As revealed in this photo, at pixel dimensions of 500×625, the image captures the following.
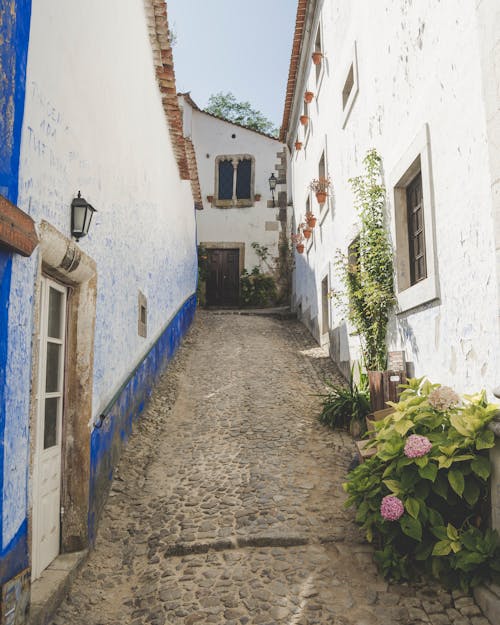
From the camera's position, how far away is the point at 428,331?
169 inches

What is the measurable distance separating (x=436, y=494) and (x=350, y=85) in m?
6.14

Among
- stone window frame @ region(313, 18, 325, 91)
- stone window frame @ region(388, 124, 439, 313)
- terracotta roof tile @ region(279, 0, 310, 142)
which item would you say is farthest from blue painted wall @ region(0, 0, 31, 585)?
terracotta roof tile @ region(279, 0, 310, 142)

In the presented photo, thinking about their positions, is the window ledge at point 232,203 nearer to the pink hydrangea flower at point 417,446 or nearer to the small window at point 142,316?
the small window at point 142,316

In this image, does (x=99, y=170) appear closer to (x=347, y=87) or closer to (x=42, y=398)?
(x=42, y=398)

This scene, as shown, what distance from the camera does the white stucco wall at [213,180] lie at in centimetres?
1655

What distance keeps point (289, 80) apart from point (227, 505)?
10744mm

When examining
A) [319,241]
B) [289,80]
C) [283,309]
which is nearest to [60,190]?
[319,241]

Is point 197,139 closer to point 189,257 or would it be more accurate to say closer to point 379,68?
point 189,257

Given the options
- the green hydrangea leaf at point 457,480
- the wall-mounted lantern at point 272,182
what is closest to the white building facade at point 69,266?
the green hydrangea leaf at point 457,480

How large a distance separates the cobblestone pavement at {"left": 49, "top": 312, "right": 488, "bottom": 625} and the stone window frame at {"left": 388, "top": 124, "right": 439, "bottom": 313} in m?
1.77

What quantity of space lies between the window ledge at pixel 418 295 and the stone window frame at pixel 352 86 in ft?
10.4

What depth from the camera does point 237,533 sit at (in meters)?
3.84

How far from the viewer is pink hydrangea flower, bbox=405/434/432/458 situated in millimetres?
3045

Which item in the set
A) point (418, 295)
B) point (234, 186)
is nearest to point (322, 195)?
point (418, 295)
